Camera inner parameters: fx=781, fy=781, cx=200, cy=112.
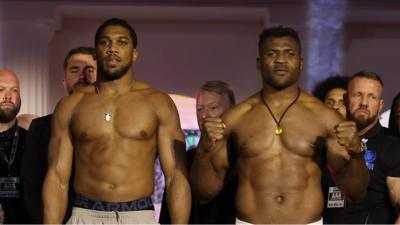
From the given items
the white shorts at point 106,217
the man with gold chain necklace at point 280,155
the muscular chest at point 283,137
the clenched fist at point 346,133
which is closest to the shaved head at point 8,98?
the white shorts at point 106,217

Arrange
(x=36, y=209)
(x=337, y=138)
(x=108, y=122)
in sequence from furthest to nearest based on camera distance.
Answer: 1. (x=36, y=209)
2. (x=108, y=122)
3. (x=337, y=138)

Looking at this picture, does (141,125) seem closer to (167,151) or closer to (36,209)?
(167,151)

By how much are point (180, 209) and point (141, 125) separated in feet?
1.42

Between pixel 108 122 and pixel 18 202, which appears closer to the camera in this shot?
pixel 108 122

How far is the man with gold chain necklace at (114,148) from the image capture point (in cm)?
360

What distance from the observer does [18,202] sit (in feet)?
13.7

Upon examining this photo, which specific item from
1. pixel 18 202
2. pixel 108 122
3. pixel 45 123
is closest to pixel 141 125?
pixel 108 122

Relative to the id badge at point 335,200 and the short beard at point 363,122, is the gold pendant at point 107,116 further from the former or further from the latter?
the short beard at point 363,122

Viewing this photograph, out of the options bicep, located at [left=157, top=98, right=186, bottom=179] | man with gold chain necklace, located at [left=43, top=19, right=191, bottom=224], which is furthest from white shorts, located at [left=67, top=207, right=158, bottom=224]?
bicep, located at [left=157, top=98, right=186, bottom=179]

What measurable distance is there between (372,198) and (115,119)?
4.70ft

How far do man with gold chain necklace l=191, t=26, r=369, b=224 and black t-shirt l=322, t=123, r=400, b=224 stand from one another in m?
→ 0.64

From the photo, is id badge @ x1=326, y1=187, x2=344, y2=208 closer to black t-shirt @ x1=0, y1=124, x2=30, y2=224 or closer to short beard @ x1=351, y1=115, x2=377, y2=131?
short beard @ x1=351, y1=115, x2=377, y2=131

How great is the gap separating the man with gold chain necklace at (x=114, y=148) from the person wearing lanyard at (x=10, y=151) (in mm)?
579

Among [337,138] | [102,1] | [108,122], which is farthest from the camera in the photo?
[102,1]
